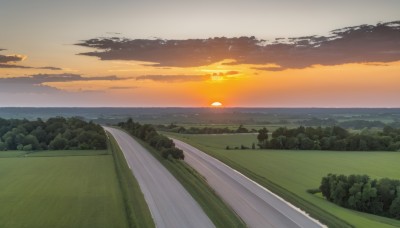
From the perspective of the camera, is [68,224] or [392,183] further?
[392,183]

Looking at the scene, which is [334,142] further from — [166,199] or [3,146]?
[3,146]

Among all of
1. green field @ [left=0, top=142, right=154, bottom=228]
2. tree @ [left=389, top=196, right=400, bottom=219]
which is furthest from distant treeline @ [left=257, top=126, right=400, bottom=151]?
tree @ [left=389, top=196, right=400, bottom=219]

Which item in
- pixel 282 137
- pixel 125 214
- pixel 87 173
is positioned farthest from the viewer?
pixel 282 137

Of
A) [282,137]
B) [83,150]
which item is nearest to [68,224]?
[83,150]

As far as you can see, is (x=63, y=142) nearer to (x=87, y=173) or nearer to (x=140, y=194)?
(x=87, y=173)

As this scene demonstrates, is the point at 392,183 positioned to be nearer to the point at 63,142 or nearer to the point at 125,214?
the point at 125,214

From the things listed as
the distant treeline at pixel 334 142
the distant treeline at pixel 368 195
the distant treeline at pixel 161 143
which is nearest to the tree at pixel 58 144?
the distant treeline at pixel 161 143

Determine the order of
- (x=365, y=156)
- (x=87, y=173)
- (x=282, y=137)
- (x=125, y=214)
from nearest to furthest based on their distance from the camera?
(x=125, y=214)
(x=87, y=173)
(x=365, y=156)
(x=282, y=137)
